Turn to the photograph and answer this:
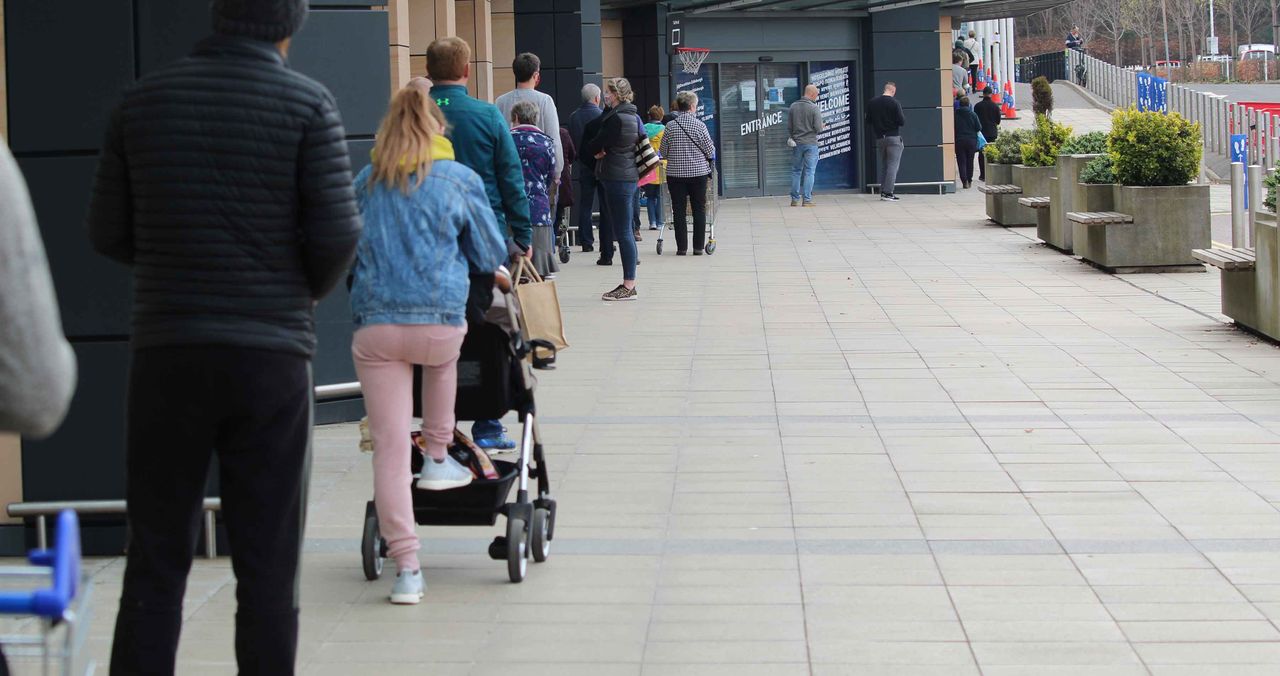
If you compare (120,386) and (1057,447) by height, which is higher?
(120,386)

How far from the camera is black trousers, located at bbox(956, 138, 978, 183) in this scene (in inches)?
1128

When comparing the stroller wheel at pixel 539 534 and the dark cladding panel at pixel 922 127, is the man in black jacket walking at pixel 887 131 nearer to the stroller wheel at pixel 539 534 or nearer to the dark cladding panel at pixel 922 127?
the dark cladding panel at pixel 922 127

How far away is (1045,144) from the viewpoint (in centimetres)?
1939

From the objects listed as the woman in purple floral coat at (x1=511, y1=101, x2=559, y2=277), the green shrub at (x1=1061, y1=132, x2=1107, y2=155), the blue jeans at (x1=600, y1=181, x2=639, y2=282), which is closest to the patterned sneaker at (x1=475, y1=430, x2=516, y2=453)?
the woman in purple floral coat at (x1=511, y1=101, x2=559, y2=277)

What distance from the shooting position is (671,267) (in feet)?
54.0

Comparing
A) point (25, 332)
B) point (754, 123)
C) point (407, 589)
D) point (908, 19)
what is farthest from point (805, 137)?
point (25, 332)

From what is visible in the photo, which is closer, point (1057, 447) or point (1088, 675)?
point (1088, 675)

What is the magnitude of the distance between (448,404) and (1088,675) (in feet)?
6.84

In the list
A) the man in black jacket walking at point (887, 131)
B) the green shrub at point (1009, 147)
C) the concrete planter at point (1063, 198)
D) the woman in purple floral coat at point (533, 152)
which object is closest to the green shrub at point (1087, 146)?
the concrete planter at point (1063, 198)

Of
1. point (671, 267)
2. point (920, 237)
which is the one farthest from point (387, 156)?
point (920, 237)

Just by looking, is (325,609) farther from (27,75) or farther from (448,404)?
(27,75)

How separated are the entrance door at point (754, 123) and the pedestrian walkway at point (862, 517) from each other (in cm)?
1687

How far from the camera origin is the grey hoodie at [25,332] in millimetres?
1854

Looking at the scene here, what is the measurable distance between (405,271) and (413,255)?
2.1 inches
